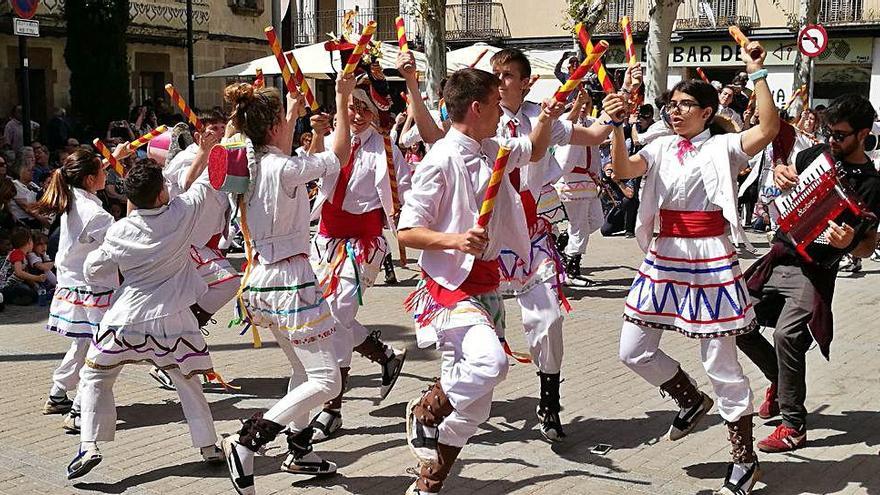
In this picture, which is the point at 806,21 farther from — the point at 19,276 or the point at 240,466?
the point at 240,466

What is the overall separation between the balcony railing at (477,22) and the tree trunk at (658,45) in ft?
56.4

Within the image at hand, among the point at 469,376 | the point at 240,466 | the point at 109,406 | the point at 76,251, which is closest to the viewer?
the point at 469,376

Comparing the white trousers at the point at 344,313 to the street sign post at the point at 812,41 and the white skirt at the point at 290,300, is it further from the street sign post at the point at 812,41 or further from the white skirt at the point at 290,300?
the street sign post at the point at 812,41

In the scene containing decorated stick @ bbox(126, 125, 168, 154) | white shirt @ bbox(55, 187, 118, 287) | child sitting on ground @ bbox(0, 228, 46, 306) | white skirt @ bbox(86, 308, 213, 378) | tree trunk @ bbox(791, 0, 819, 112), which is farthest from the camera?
tree trunk @ bbox(791, 0, 819, 112)

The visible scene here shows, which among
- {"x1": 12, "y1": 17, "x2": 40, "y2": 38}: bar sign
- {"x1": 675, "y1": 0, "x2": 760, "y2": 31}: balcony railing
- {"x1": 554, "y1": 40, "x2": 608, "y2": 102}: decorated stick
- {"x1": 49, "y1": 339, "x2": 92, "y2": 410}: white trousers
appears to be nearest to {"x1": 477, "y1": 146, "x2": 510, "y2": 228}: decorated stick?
{"x1": 554, "y1": 40, "x2": 608, "y2": 102}: decorated stick

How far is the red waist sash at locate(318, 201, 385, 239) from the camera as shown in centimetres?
598

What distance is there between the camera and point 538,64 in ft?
67.8

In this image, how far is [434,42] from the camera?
19.3 m

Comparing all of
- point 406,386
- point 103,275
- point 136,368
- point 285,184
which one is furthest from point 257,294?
point 136,368

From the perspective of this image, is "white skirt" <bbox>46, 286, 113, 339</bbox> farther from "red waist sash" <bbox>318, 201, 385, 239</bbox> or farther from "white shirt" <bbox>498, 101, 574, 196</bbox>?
"white shirt" <bbox>498, 101, 574, 196</bbox>

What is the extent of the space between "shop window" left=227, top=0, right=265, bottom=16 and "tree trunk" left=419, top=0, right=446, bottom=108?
43.5 ft

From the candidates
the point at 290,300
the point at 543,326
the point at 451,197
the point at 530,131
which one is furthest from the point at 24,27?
the point at 451,197

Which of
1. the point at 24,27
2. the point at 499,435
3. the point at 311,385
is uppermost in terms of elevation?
the point at 24,27

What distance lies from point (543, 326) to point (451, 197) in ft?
4.56
